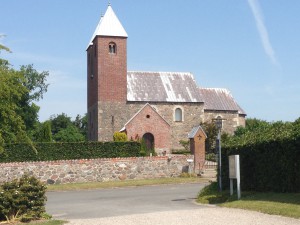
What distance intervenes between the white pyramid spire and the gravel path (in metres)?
44.3

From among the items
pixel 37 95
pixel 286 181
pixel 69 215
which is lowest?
pixel 69 215

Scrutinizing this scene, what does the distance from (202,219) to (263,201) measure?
3505 mm

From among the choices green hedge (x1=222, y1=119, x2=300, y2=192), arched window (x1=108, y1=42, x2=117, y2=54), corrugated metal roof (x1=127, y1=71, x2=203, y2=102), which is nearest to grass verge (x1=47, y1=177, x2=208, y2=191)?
green hedge (x1=222, y1=119, x2=300, y2=192)

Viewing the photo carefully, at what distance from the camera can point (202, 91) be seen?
64.4 m

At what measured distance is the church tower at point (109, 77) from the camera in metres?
56.6

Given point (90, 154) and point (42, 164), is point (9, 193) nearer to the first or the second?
point (42, 164)

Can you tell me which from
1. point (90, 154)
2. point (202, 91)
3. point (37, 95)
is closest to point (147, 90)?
point (202, 91)

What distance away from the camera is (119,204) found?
20.2m

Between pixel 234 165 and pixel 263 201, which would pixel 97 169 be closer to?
pixel 234 165

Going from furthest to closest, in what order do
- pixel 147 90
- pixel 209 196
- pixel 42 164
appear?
pixel 147 90 → pixel 42 164 → pixel 209 196

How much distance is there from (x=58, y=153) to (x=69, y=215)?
21400 mm

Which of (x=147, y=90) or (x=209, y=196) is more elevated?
(x=147, y=90)

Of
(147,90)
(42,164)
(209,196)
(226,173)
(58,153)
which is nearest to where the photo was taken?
(209,196)

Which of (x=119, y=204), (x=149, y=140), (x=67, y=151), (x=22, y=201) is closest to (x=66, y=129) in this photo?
(x=149, y=140)
